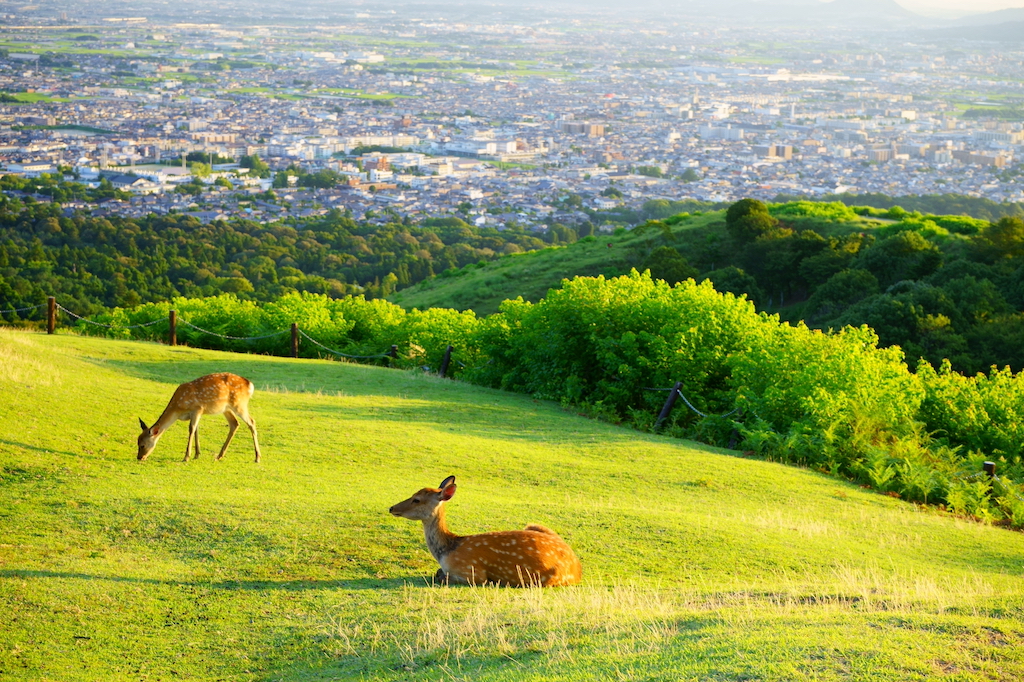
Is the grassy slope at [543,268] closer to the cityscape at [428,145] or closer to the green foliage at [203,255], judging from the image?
the green foliage at [203,255]

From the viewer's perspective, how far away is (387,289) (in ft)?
201

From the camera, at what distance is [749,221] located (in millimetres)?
50438

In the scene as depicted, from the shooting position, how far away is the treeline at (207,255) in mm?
51125

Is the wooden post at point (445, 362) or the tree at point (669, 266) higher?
the wooden post at point (445, 362)

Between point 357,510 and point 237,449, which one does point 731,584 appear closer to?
point 357,510

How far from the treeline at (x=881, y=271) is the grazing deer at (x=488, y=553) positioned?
86.2ft

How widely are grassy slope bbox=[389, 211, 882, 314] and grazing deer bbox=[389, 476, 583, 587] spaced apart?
37239 mm

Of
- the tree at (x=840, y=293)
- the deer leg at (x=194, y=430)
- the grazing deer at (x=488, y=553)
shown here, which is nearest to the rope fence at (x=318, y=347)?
the deer leg at (x=194, y=430)

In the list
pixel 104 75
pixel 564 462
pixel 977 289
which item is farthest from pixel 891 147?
pixel 564 462

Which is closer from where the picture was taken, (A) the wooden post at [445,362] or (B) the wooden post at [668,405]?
(B) the wooden post at [668,405]

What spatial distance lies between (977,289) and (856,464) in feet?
78.0

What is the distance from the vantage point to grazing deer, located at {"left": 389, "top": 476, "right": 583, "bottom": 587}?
26.4 feet

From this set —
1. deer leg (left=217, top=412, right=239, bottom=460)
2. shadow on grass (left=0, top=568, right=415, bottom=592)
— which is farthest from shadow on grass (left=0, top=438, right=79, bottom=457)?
shadow on grass (left=0, top=568, right=415, bottom=592)

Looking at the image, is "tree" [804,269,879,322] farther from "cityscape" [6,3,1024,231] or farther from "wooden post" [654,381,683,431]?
"cityscape" [6,3,1024,231]
